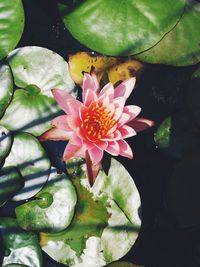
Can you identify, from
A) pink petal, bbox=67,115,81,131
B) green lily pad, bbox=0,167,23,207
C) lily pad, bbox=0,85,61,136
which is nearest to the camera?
pink petal, bbox=67,115,81,131

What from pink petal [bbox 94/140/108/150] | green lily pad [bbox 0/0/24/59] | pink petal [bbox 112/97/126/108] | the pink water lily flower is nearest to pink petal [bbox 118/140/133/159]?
the pink water lily flower

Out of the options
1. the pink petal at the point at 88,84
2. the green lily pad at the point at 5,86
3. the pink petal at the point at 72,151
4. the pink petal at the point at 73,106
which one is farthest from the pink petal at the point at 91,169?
the green lily pad at the point at 5,86

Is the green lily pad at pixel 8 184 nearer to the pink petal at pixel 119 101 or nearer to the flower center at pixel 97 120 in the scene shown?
the flower center at pixel 97 120

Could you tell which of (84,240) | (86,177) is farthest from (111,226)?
(86,177)

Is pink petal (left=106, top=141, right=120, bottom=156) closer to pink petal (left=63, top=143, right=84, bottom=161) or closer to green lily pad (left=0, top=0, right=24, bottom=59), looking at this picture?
pink petal (left=63, top=143, right=84, bottom=161)

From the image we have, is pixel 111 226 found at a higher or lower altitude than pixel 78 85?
lower

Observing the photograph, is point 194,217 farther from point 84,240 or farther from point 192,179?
point 84,240
